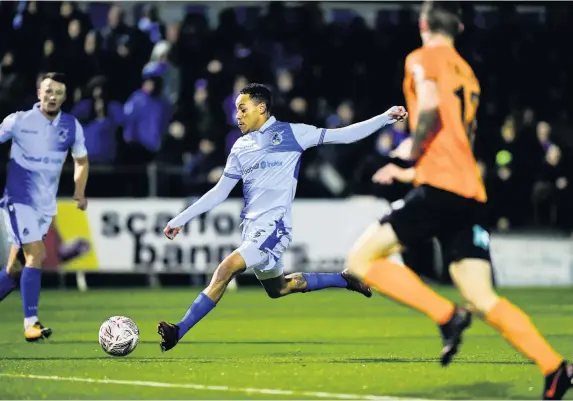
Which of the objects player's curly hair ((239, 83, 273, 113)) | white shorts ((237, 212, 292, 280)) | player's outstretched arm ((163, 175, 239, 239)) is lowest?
white shorts ((237, 212, 292, 280))

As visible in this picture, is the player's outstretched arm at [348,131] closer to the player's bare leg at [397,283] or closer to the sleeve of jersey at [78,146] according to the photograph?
the player's bare leg at [397,283]

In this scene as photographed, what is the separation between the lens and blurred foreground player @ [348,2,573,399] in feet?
22.9

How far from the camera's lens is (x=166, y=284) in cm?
→ 1844

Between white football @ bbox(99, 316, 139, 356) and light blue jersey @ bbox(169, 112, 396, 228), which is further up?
light blue jersey @ bbox(169, 112, 396, 228)

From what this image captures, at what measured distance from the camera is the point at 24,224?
437 inches

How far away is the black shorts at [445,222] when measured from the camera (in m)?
7.05

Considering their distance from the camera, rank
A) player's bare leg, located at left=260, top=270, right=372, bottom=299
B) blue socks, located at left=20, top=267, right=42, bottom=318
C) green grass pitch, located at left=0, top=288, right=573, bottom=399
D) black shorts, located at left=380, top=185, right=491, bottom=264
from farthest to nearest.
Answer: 1. blue socks, located at left=20, top=267, right=42, bottom=318
2. player's bare leg, located at left=260, top=270, right=372, bottom=299
3. green grass pitch, located at left=0, top=288, right=573, bottom=399
4. black shorts, located at left=380, top=185, right=491, bottom=264

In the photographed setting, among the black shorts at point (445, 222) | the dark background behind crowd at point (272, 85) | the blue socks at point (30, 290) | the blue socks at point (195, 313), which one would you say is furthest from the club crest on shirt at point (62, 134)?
the dark background behind crowd at point (272, 85)

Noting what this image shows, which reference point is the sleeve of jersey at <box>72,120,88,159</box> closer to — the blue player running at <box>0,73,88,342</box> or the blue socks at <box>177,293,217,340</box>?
the blue player running at <box>0,73,88,342</box>

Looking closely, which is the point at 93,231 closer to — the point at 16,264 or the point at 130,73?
the point at 130,73

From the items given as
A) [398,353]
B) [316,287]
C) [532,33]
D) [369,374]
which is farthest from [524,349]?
[532,33]

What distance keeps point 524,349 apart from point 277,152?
332cm

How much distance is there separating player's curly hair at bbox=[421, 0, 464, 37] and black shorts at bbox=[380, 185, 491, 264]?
35.6 inches

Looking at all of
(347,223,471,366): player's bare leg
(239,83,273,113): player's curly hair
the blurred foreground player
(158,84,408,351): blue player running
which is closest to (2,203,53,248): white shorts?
(158,84,408,351): blue player running
